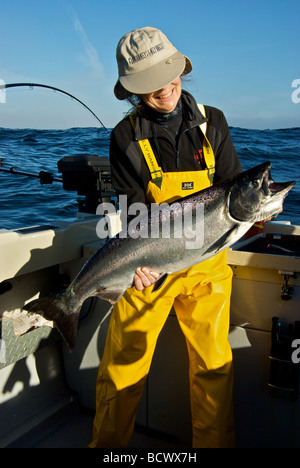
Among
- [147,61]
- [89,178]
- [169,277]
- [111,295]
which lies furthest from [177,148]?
[89,178]

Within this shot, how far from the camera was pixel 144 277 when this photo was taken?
2535 millimetres

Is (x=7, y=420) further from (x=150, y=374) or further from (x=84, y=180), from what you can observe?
(x=84, y=180)

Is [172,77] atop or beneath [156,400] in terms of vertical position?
atop

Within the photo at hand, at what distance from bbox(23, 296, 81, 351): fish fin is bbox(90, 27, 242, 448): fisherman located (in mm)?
285

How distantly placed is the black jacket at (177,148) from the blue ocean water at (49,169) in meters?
3.08

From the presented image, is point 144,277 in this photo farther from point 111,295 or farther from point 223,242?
point 223,242

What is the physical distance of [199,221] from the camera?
93.5 inches

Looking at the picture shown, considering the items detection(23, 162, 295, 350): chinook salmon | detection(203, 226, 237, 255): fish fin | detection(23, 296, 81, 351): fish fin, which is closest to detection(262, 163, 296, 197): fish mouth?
detection(23, 162, 295, 350): chinook salmon

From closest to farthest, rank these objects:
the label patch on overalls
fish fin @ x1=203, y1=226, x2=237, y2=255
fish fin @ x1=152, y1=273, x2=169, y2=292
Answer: fish fin @ x1=203, y1=226, x2=237, y2=255 → fish fin @ x1=152, y1=273, x2=169, y2=292 → the label patch on overalls

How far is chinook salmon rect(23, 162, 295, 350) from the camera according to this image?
2.21 meters

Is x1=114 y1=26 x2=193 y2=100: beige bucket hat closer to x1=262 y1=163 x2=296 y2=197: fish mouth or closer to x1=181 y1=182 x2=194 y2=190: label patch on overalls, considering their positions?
x1=181 y1=182 x2=194 y2=190: label patch on overalls

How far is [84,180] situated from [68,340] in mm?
2009
